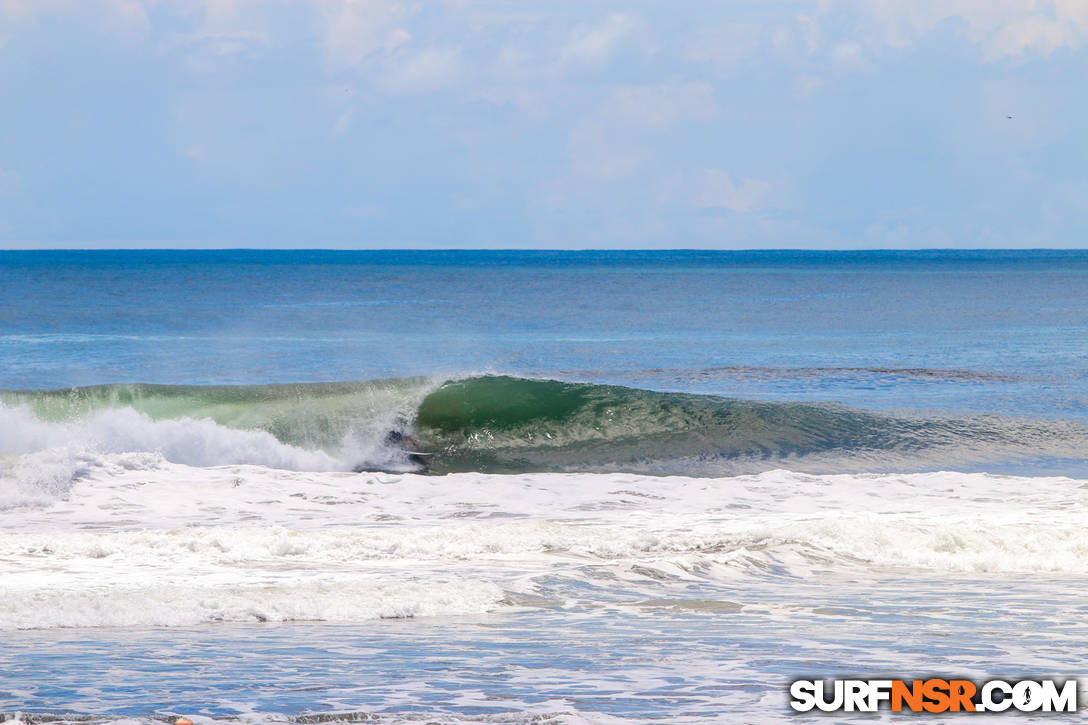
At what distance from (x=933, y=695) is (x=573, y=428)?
48.1 feet

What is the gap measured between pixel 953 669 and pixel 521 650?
2.60 m

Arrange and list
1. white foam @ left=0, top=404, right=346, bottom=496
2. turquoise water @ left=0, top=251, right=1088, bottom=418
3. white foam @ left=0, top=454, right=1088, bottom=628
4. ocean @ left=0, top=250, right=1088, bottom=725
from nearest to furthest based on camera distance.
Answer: ocean @ left=0, top=250, right=1088, bottom=725, white foam @ left=0, top=454, right=1088, bottom=628, white foam @ left=0, top=404, right=346, bottom=496, turquoise water @ left=0, top=251, right=1088, bottom=418

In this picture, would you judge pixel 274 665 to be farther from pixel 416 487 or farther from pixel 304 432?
pixel 304 432

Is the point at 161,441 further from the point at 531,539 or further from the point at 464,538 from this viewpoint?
the point at 531,539

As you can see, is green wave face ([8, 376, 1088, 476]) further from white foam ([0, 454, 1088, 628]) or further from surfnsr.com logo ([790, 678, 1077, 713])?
surfnsr.com logo ([790, 678, 1077, 713])

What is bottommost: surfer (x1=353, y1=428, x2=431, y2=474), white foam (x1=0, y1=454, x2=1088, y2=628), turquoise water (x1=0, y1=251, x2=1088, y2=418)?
white foam (x1=0, y1=454, x2=1088, y2=628)

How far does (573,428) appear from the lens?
69.6 feet

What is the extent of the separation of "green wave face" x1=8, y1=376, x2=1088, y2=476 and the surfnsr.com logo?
37.2 ft

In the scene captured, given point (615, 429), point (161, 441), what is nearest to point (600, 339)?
point (615, 429)

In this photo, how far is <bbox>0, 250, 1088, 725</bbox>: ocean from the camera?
7062 mm

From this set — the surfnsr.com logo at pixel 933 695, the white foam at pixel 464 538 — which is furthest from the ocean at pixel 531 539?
the surfnsr.com logo at pixel 933 695

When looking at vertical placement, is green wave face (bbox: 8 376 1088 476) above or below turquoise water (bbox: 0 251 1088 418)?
below

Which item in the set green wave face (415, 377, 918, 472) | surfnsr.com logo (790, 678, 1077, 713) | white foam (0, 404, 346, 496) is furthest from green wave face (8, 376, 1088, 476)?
surfnsr.com logo (790, 678, 1077, 713)

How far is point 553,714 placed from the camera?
624cm
